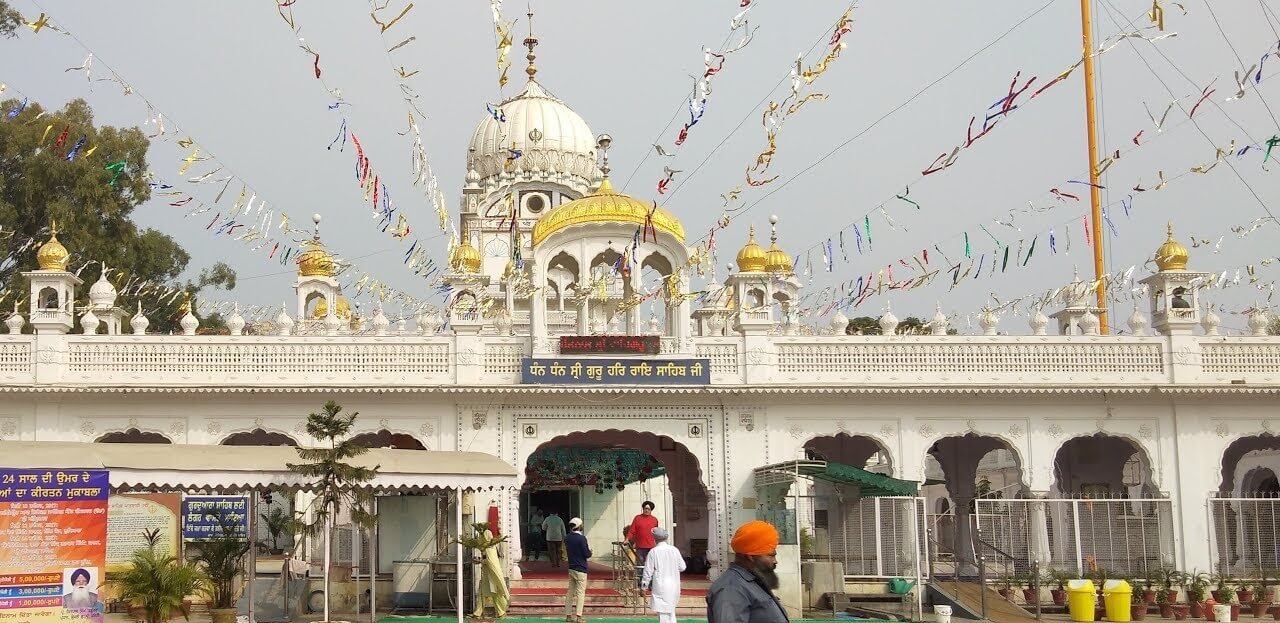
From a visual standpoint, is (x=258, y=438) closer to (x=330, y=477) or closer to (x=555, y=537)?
(x=555, y=537)

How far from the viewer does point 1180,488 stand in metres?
20.4

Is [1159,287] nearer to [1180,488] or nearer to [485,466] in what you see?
[1180,488]

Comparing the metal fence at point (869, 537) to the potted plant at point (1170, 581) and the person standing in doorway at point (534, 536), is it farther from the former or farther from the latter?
the person standing in doorway at point (534, 536)

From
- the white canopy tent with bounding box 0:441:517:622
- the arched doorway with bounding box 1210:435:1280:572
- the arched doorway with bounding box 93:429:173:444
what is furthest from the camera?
the arched doorway with bounding box 93:429:173:444

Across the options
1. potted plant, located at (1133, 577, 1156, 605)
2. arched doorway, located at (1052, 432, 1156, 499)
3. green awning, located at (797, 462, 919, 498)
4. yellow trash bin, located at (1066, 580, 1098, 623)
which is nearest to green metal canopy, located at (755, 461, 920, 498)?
green awning, located at (797, 462, 919, 498)

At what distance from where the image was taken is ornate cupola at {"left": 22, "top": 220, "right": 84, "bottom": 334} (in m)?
19.4

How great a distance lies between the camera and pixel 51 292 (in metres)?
20.2

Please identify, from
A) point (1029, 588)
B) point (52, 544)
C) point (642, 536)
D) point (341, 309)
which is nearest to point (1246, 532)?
point (1029, 588)

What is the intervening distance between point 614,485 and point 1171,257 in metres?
9.92

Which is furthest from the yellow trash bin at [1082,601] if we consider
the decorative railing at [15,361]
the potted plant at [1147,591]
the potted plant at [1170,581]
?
the decorative railing at [15,361]

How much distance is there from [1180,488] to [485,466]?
11.1m

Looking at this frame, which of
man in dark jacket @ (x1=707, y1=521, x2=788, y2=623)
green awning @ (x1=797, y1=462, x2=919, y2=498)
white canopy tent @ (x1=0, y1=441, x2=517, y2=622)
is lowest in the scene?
man in dark jacket @ (x1=707, y1=521, x2=788, y2=623)

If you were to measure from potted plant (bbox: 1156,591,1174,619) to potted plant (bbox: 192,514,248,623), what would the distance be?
12144 millimetres

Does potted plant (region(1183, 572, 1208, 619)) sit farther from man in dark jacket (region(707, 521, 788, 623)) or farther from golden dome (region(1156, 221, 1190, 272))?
man in dark jacket (region(707, 521, 788, 623))
